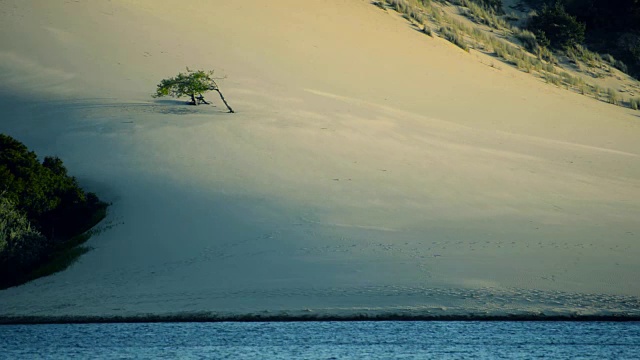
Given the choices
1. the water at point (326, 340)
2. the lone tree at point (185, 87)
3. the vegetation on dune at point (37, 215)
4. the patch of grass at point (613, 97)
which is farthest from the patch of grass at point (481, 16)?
Result: the water at point (326, 340)

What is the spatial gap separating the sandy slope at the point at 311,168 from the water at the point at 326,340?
45 cm

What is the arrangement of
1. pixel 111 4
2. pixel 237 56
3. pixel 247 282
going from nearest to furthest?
1. pixel 247 282
2. pixel 237 56
3. pixel 111 4

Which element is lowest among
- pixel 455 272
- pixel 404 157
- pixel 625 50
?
pixel 455 272

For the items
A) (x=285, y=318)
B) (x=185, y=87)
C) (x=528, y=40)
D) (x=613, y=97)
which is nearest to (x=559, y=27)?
(x=528, y=40)

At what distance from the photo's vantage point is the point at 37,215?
16234 millimetres

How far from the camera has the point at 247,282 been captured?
14.2 meters

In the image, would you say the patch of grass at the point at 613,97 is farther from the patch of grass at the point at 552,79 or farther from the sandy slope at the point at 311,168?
the sandy slope at the point at 311,168

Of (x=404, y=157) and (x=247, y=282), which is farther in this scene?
(x=404, y=157)

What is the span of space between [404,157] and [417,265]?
234 inches

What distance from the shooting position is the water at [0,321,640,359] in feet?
38.9

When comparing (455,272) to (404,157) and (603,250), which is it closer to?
(603,250)

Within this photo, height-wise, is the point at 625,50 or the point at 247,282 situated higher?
the point at 625,50

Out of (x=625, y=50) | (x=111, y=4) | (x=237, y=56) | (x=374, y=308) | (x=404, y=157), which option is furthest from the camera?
(x=625, y=50)

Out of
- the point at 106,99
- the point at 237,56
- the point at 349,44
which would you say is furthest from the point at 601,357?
the point at 349,44
